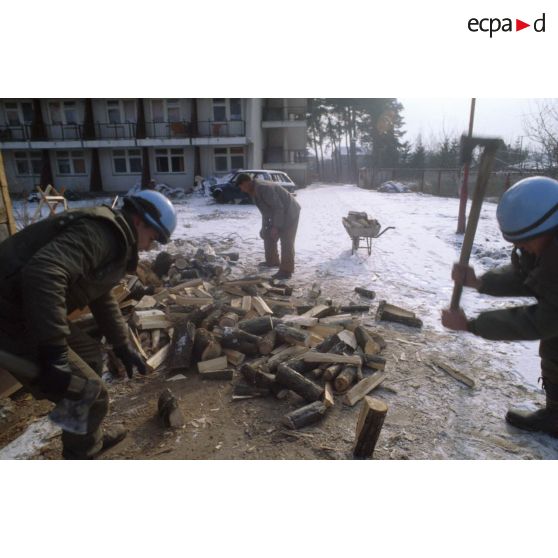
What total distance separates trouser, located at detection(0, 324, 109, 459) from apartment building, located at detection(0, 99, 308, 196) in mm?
19069

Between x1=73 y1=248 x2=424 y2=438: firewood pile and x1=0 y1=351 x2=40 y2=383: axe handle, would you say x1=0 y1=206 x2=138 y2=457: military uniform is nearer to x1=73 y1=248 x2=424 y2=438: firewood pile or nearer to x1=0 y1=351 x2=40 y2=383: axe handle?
x1=0 y1=351 x2=40 y2=383: axe handle

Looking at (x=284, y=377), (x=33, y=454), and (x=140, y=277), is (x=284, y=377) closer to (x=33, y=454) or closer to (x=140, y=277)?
(x=33, y=454)

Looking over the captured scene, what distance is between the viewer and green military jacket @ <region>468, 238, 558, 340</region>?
240cm

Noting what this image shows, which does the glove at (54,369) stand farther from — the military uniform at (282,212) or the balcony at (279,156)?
the balcony at (279,156)

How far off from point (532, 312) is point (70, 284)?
2.90 m

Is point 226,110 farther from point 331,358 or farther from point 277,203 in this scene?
point 331,358

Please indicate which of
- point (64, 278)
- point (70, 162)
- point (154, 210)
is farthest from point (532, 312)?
point (70, 162)

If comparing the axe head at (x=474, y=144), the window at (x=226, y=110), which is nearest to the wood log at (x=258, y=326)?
the axe head at (x=474, y=144)

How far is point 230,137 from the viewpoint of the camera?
66.1ft

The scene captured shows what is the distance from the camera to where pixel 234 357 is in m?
4.02

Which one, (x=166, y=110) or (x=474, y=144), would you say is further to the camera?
(x=166, y=110)

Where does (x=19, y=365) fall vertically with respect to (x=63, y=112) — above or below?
below
